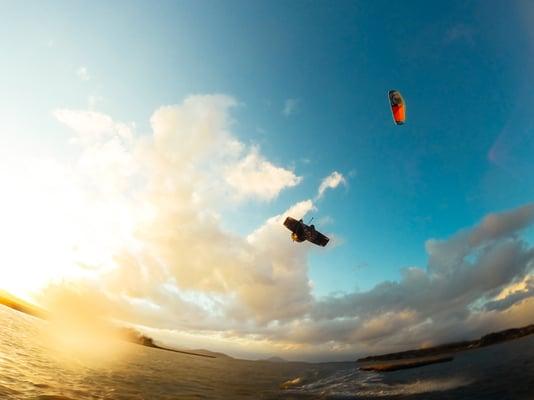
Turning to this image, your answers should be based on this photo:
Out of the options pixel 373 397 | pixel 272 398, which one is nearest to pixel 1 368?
pixel 272 398

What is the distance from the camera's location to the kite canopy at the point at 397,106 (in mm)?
32594

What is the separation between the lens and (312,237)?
35.5 m

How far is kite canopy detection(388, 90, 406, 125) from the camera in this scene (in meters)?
32.6

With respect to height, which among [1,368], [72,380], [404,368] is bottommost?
[404,368]

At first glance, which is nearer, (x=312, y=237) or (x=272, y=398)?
(x=272, y=398)

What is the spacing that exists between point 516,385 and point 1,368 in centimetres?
4607

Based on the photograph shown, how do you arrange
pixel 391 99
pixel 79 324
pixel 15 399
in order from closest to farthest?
pixel 15 399 < pixel 391 99 < pixel 79 324

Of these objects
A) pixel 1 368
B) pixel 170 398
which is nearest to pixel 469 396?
pixel 170 398

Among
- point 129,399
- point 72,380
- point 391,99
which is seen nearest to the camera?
point 129,399

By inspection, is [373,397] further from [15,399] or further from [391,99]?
[391,99]

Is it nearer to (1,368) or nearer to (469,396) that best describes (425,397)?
(469,396)

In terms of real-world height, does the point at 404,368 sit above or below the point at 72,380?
below

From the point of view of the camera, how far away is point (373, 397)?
29969 mm

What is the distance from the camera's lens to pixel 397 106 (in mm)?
33594
